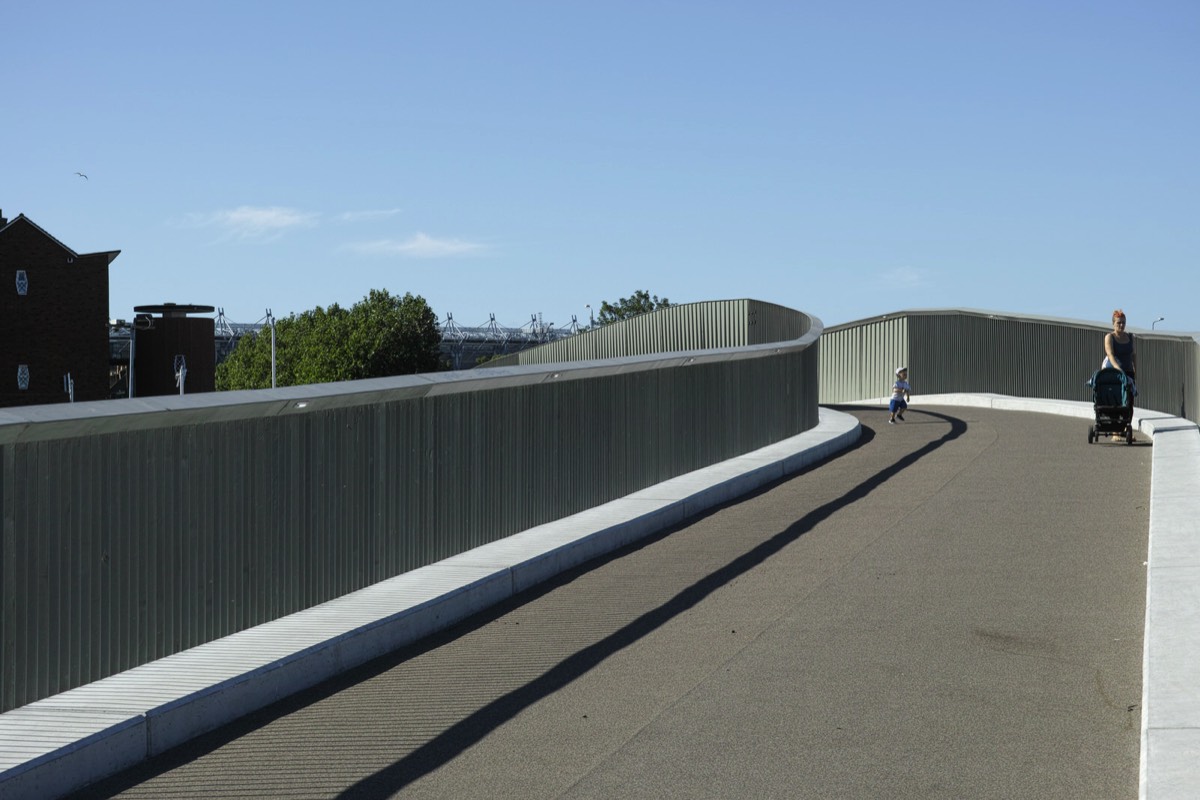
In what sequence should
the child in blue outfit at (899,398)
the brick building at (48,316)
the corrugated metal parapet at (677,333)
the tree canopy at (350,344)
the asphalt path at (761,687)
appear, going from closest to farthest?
the asphalt path at (761,687)
the child in blue outfit at (899,398)
the corrugated metal parapet at (677,333)
the brick building at (48,316)
the tree canopy at (350,344)

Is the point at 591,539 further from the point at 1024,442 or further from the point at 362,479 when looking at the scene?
the point at 1024,442

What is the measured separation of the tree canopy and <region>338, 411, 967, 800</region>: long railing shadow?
102886 millimetres

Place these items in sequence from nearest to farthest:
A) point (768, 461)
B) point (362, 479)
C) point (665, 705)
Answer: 1. point (665, 705)
2. point (362, 479)
3. point (768, 461)

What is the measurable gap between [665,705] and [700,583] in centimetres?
296

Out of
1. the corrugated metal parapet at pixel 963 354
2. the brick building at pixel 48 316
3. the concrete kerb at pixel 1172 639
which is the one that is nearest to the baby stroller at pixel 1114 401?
the concrete kerb at pixel 1172 639

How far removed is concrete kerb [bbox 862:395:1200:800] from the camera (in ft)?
16.8

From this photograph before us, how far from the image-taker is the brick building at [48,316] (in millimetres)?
72312

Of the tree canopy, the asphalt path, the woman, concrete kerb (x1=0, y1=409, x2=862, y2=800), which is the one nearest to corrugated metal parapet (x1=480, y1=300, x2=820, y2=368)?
the woman

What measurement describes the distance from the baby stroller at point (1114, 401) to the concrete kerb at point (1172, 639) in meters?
3.04

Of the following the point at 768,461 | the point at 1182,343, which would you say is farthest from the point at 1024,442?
the point at 1182,343

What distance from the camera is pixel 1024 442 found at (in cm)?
1848

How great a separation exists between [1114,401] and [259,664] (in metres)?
13.4

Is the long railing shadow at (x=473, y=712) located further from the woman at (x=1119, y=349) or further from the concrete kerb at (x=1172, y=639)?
the woman at (x=1119, y=349)

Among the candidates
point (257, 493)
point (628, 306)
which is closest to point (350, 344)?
point (628, 306)
